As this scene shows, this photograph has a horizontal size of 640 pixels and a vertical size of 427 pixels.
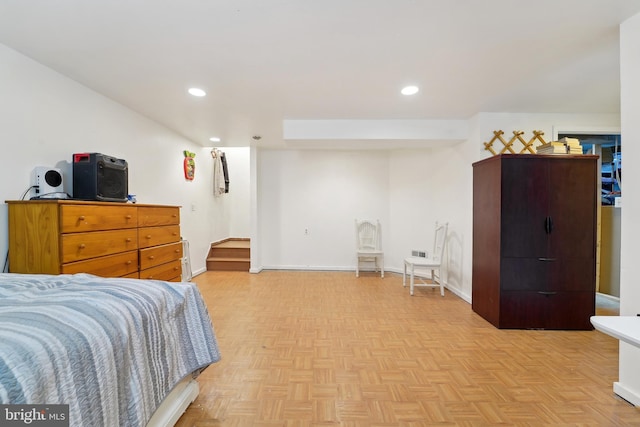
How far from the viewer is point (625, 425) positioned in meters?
1.44

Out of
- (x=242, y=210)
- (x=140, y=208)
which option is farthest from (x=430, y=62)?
(x=242, y=210)

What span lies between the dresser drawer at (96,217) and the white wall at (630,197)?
145 inches

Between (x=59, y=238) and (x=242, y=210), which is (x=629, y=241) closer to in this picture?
(x=59, y=238)

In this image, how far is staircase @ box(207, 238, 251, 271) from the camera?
16.2 ft

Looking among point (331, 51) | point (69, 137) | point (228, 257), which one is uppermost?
point (331, 51)

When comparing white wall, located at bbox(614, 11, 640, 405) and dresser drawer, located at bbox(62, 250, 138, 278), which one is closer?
white wall, located at bbox(614, 11, 640, 405)

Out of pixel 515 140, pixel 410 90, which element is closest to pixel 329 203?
pixel 410 90

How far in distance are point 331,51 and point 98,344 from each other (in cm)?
213

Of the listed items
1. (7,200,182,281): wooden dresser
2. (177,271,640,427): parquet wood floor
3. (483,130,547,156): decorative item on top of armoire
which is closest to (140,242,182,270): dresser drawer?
(7,200,182,281): wooden dresser

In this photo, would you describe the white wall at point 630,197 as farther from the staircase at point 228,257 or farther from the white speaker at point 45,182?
the staircase at point 228,257

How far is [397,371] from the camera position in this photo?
1.89 meters

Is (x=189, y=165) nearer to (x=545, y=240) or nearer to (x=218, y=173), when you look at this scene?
(x=218, y=173)

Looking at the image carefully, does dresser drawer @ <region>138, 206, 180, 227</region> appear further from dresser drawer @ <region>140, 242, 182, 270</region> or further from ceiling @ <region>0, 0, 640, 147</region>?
ceiling @ <region>0, 0, 640, 147</region>

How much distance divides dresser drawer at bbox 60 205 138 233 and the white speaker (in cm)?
39
